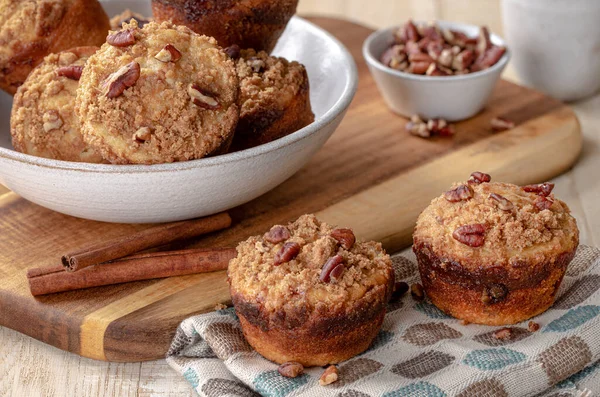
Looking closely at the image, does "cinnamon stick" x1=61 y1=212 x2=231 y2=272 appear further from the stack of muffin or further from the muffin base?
the muffin base

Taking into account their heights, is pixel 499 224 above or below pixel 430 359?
above

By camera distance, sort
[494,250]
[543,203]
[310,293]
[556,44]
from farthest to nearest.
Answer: [556,44] < [543,203] < [494,250] < [310,293]

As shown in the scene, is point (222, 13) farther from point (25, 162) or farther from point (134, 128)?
point (25, 162)

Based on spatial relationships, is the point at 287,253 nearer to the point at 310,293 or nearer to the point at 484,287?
the point at 310,293

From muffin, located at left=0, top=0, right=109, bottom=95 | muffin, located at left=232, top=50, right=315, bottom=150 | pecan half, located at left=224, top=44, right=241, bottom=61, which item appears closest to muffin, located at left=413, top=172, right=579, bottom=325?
muffin, located at left=232, top=50, right=315, bottom=150

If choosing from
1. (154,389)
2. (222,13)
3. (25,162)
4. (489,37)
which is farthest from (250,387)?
(489,37)

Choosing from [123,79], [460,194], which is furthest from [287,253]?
[123,79]

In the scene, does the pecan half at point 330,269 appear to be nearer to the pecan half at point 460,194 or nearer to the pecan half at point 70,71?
the pecan half at point 460,194
